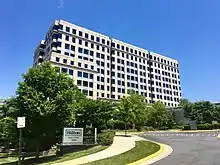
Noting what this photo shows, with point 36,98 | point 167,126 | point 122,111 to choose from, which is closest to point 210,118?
point 167,126

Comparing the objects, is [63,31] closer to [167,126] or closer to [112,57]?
[112,57]

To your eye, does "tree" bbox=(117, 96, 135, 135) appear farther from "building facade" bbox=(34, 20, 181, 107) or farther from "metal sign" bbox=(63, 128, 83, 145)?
"building facade" bbox=(34, 20, 181, 107)

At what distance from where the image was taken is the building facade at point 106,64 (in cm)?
7481

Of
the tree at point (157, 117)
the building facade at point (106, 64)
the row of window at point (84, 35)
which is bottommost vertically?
the tree at point (157, 117)

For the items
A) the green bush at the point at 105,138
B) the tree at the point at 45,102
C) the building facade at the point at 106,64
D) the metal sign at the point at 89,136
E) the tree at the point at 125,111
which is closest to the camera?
the tree at the point at 45,102

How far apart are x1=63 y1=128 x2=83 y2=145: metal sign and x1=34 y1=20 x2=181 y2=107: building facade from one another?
4264 cm

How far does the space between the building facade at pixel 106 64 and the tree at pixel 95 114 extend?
127 feet

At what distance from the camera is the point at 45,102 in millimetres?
17453

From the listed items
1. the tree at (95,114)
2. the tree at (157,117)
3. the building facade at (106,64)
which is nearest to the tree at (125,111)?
the tree at (95,114)

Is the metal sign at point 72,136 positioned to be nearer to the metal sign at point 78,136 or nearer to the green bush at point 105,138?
the metal sign at point 78,136

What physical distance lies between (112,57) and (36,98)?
77.8 m

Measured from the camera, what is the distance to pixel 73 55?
79062 millimetres

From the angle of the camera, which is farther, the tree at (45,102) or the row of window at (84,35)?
the row of window at (84,35)

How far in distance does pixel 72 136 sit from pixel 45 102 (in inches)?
144
